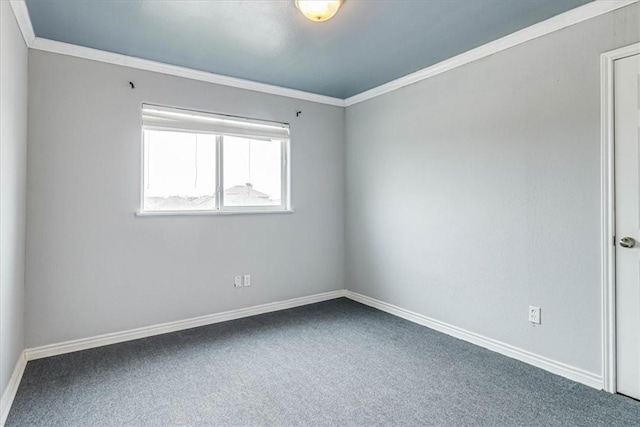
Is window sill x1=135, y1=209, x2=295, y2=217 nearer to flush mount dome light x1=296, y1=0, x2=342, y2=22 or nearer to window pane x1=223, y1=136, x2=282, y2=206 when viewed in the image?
window pane x1=223, y1=136, x2=282, y2=206

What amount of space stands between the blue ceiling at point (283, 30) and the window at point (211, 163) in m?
0.52

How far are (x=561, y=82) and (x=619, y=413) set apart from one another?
6.80 feet

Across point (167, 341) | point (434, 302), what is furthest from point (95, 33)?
point (434, 302)

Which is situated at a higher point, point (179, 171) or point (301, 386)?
point (179, 171)

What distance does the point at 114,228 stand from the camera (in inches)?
118

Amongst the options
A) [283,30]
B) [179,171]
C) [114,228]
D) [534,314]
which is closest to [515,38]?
[283,30]

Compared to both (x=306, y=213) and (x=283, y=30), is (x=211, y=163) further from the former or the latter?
(x=283, y=30)

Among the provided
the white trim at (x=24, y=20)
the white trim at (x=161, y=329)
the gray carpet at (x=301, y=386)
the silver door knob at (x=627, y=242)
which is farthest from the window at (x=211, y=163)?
the silver door knob at (x=627, y=242)

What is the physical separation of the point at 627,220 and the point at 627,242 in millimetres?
134

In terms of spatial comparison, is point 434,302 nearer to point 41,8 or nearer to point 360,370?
point 360,370

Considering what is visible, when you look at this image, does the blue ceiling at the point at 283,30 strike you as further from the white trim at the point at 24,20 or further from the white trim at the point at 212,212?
the white trim at the point at 212,212

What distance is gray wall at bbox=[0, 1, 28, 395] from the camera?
199cm

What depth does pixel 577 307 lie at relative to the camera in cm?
235

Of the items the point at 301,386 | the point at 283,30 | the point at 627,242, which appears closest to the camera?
the point at 627,242
